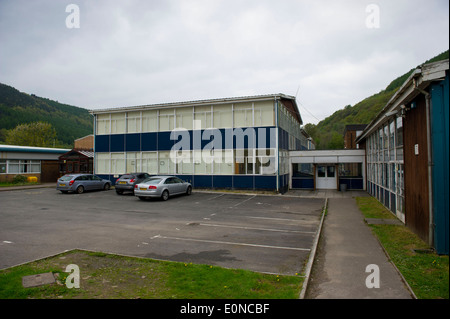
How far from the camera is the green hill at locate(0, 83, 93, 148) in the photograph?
91750 mm

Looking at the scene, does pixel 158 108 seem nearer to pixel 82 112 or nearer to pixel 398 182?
pixel 398 182

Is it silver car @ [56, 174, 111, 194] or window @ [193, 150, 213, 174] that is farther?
window @ [193, 150, 213, 174]

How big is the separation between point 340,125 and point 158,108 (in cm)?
9338

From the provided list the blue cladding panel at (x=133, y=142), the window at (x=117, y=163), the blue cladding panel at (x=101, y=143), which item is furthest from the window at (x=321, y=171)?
the blue cladding panel at (x=101, y=143)

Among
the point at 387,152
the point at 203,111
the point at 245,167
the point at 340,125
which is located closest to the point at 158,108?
the point at 203,111

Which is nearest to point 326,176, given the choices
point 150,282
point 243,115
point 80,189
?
point 243,115

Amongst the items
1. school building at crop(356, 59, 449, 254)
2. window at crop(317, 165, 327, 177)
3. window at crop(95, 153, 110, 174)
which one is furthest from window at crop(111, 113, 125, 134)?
school building at crop(356, 59, 449, 254)

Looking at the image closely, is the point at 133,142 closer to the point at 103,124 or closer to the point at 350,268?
the point at 103,124

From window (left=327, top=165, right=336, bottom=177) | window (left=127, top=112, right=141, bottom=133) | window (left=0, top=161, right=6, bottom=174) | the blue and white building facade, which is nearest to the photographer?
the blue and white building facade

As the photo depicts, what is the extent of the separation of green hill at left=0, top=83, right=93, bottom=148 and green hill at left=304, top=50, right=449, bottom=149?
80.8 meters

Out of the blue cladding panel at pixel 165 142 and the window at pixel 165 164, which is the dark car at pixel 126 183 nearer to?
the window at pixel 165 164

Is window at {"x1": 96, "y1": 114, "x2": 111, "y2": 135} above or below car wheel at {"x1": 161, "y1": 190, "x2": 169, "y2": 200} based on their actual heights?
above

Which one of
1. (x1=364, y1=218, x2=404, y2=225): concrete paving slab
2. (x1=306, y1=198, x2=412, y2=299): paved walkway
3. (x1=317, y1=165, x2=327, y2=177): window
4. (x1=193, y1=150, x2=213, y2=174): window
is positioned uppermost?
(x1=193, y1=150, x2=213, y2=174): window

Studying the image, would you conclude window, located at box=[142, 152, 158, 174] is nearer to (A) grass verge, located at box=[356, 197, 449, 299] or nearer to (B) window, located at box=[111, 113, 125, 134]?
(B) window, located at box=[111, 113, 125, 134]
